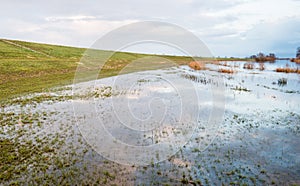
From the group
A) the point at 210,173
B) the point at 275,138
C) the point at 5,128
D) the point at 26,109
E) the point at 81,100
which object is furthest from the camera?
the point at 81,100

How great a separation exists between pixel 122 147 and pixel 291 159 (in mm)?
8060

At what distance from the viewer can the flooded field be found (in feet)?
27.3

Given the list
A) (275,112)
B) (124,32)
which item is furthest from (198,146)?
(275,112)

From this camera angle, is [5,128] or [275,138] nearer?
[275,138]

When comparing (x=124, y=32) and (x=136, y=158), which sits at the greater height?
(x=124, y=32)

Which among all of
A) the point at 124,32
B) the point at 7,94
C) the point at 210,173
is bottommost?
the point at 210,173

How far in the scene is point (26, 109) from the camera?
17.1 metres

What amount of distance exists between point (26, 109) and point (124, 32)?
10.6 m

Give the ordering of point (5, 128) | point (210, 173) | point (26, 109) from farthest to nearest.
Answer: point (26, 109)
point (5, 128)
point (210, 173)

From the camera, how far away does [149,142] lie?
11688 mm

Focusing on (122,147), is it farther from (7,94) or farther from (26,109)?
(7,94)

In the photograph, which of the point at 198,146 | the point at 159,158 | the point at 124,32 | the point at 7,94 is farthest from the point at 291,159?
the point at 7,94

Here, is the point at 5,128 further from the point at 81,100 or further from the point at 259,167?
the point at 259,167

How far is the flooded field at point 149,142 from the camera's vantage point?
27.3 feet
